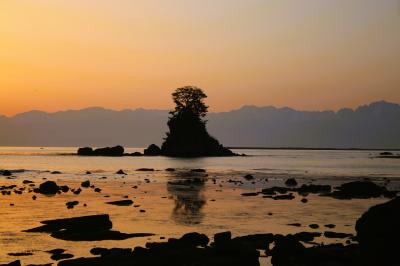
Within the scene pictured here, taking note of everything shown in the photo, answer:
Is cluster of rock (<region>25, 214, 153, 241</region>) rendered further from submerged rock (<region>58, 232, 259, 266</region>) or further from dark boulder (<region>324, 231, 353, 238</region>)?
dark boulder (<region>324, 231, 353, 238</region>)

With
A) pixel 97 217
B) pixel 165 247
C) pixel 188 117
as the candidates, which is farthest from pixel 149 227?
pixel 188 117

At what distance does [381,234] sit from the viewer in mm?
20234

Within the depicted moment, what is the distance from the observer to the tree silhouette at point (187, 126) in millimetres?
162125

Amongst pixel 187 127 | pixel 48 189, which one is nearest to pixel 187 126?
pixel 187 127

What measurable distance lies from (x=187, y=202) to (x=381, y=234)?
26248 millimetres

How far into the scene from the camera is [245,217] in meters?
35.4

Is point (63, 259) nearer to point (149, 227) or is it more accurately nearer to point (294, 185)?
point (149, 227)

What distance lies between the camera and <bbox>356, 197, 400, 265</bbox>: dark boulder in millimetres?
19594

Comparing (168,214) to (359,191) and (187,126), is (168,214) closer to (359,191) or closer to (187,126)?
(359,191)

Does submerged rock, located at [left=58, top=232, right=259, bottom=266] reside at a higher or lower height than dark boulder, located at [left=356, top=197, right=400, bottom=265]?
lower

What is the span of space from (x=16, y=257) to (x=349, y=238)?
17.4m

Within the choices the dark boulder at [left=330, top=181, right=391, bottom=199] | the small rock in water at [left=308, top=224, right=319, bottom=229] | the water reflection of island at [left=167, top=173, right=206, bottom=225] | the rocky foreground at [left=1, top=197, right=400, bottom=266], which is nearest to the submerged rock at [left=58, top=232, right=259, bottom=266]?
the rocky foreground at [left=1, top=197, right=400, bottom=266]

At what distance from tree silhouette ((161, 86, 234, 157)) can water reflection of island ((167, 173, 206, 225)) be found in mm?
93704

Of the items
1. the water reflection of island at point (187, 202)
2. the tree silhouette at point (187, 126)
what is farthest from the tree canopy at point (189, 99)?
the water reflection of island at point (187, 202)
